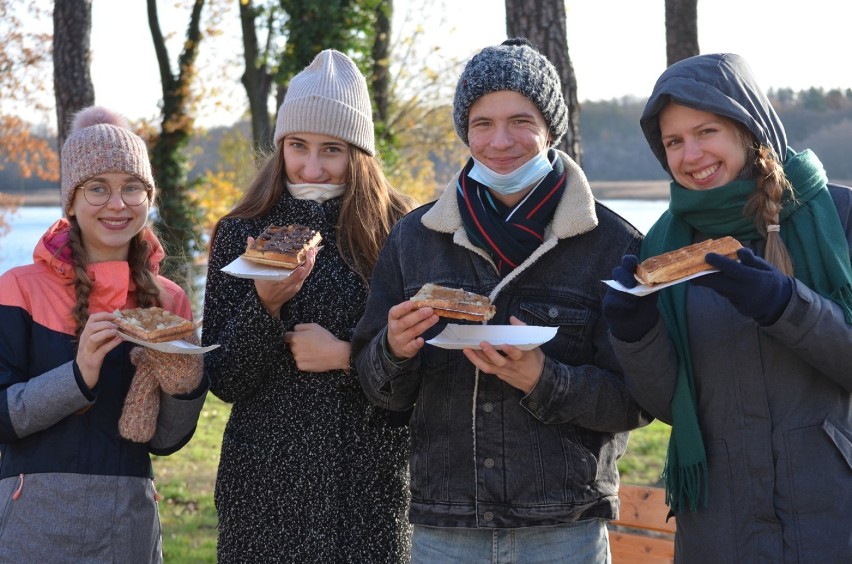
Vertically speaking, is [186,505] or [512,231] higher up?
[512,231]

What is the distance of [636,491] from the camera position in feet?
15.4

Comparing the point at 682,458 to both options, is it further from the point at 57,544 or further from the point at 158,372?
the point at 57,544

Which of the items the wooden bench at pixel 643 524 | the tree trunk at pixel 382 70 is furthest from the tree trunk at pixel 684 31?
the tree trunk at pixel 382 70

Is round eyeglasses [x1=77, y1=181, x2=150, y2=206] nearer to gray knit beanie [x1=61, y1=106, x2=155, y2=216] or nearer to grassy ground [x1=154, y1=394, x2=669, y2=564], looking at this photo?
gray knit beanie [x1=61, y1=106, x2=155, y2=216]

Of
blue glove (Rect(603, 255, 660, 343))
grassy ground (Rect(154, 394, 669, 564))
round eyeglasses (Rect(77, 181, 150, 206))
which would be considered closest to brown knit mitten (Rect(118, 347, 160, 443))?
round eyeglasses (Rect(77, 181, 150, 206))

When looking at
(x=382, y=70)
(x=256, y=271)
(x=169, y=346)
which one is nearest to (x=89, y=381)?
(x=169, y=346)

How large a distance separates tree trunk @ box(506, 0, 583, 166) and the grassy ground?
4.00 m

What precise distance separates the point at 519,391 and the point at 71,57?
6281 millimetres

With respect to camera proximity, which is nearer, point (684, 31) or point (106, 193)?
point (106, 193)

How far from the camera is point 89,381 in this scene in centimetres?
330

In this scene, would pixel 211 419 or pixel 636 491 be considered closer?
pixel 636 491

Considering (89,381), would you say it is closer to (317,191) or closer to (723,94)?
(317,191)

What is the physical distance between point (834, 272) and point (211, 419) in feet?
35.4

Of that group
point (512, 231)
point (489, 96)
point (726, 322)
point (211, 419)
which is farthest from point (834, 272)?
point (211, 419)
